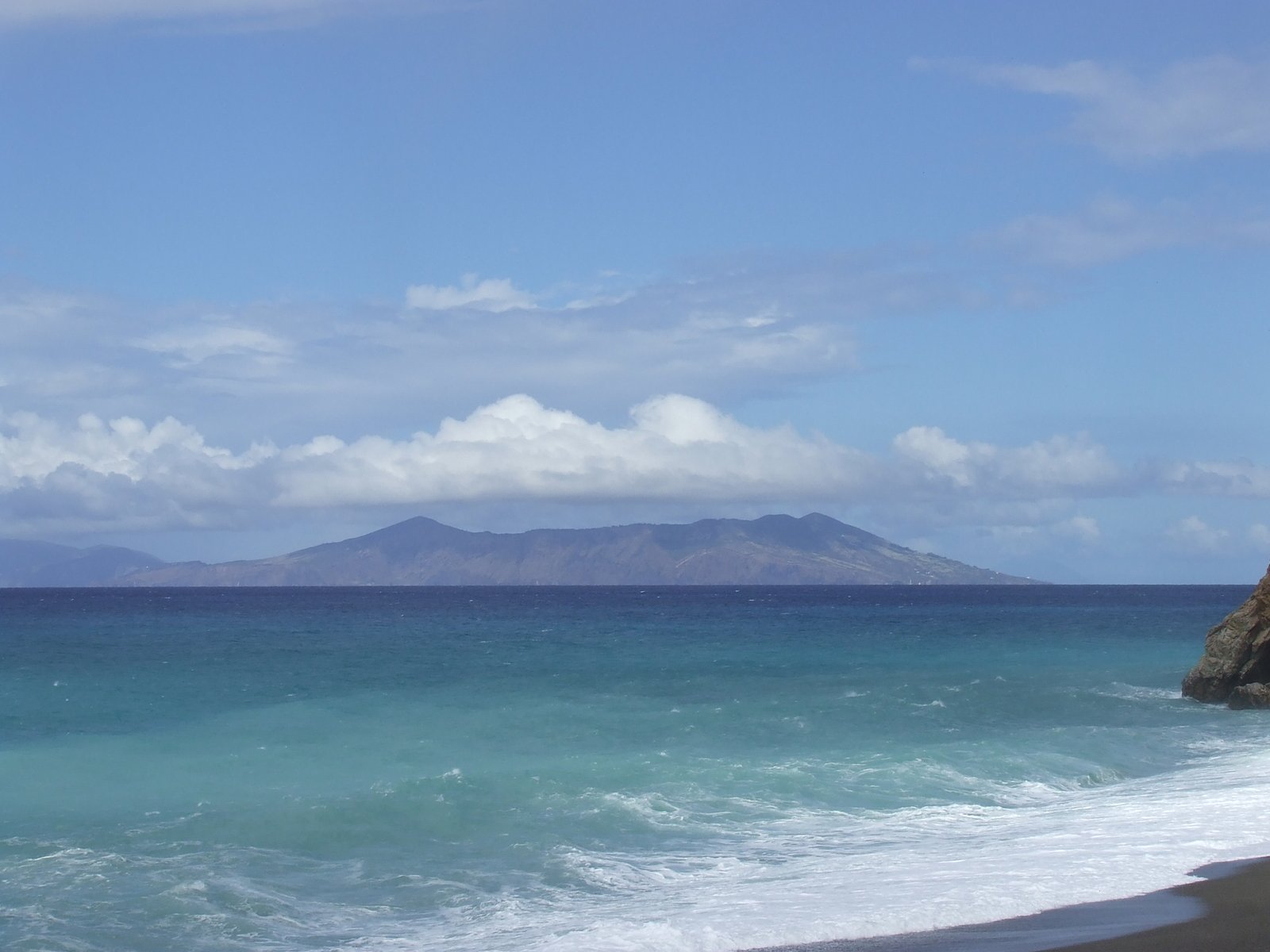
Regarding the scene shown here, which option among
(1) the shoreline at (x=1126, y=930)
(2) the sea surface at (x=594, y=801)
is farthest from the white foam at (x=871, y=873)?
(1) the shoreline at (x=1126, y=930)

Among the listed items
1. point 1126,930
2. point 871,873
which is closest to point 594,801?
point 871,873

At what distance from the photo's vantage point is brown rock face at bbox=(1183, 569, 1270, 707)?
31.9m

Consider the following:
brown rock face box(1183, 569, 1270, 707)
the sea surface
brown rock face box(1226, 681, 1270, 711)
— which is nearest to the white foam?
the sea surface

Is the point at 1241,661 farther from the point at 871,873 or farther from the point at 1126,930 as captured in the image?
the point at 1126,930

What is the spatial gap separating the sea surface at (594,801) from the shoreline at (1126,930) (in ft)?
1.34

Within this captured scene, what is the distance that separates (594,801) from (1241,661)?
21231 millimetres

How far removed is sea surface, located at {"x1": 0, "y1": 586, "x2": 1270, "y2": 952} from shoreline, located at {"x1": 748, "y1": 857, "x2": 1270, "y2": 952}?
41 centimetres

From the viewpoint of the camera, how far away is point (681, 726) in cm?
2844

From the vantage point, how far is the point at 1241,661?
32.5 meters

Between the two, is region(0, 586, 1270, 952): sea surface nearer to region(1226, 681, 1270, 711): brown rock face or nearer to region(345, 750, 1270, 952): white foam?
region(345, 750, 1270, 952): white foam

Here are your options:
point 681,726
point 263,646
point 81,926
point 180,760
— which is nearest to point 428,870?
point 81,926

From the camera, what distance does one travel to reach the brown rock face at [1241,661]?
1254 inches

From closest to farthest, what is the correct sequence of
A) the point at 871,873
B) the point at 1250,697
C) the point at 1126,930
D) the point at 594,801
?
the point at 1126,930 < the point at 871,873 < the point at 594,801 < the point at 1250,697

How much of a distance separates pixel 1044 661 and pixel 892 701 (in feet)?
59.2
